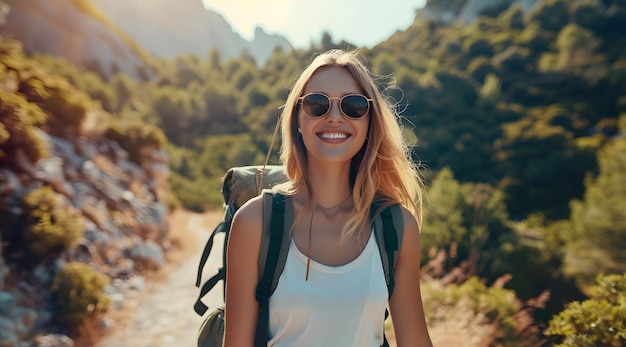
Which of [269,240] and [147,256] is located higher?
[269,240]

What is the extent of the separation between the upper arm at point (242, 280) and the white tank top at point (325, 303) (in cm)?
8

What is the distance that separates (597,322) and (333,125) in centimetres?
215

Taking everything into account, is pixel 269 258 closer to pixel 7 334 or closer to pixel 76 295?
pixel 7 334

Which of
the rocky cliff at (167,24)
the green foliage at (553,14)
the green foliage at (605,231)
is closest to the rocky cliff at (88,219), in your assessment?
the green foliage at (605,231)

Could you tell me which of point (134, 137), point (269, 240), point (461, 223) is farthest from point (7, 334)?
point (461, 223)

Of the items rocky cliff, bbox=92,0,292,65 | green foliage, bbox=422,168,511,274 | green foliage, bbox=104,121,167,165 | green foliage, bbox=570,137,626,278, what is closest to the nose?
green foliage, bbox=104,121,167,165

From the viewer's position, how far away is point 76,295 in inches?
183

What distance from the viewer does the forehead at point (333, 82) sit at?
155cm

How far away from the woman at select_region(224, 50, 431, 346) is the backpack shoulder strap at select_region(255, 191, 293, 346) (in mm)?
24

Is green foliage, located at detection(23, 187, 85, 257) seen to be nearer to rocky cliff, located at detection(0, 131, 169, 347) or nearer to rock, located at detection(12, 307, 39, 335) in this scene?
rocky cliff, located at detection(0, 131, 169, 347)

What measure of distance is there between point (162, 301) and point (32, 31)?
43136mm

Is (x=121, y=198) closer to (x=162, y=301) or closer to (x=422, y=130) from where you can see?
(x=162, y=301)

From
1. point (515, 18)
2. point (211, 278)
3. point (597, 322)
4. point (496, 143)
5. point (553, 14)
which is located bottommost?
point (597, 322)

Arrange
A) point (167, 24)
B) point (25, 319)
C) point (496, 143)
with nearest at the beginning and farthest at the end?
point (25, 319) → point (496, 143) → point (167, 24)
